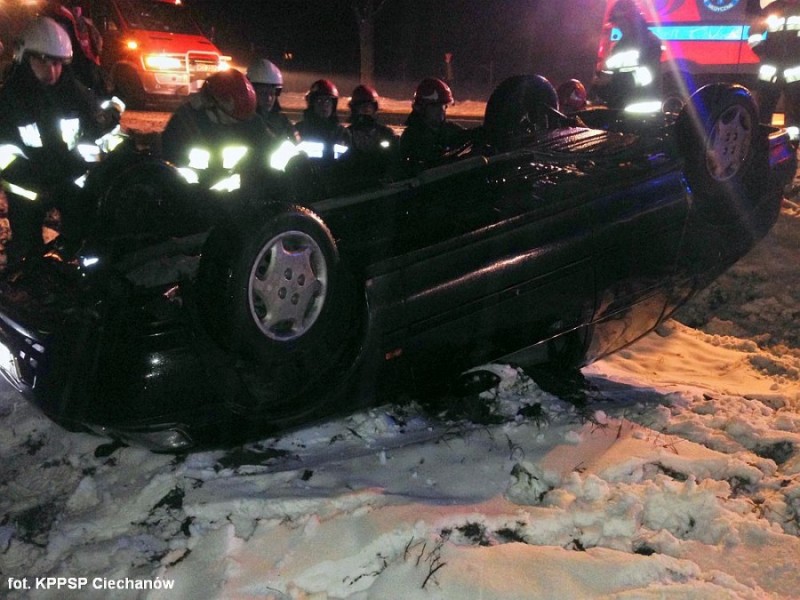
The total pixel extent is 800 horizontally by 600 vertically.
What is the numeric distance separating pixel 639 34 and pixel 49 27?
6.50m

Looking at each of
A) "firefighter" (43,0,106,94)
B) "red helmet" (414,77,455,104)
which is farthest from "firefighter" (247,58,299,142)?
"firefighter" (43,0,106,94)

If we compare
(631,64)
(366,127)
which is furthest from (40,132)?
(631,64)

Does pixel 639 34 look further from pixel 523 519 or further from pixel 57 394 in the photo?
pixel 57 394

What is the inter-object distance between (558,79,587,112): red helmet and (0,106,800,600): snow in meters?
4.86

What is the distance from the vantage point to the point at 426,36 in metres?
24.1

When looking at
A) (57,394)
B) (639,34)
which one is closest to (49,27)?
(57,394)

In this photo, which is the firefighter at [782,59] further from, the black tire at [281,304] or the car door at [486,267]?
the black tire at [281,304]

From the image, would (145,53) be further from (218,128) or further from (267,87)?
A: (218,128)

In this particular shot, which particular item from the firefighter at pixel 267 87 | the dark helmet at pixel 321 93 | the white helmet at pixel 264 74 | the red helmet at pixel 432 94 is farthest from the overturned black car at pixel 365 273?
the dark helmet at pixel 321 93

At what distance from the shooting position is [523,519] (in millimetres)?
2631

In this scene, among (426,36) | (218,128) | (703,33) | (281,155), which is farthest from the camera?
(426,36)

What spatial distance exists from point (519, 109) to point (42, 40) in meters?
3.34

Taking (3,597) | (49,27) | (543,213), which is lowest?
(3,597)

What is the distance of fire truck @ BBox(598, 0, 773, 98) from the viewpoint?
11461 millimetres
